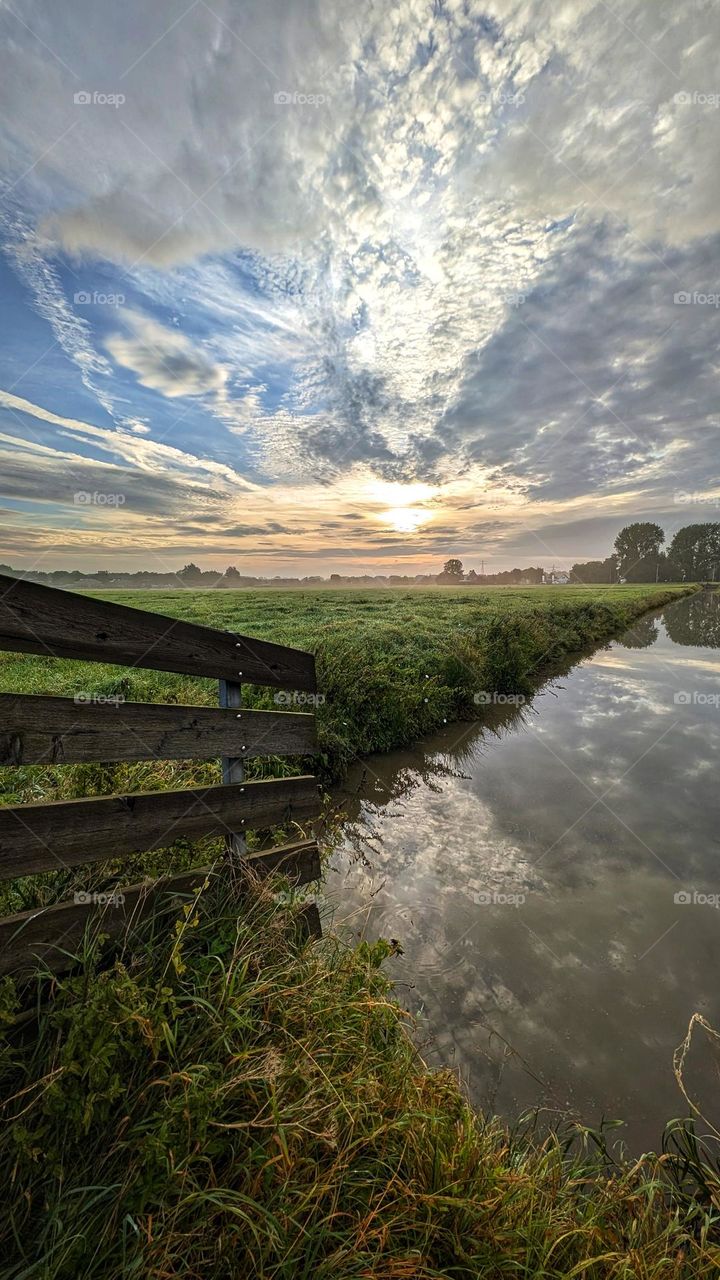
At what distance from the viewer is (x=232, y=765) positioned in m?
3.47

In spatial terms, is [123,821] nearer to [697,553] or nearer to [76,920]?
[76,920]

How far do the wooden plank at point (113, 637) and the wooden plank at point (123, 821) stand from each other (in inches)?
29.3

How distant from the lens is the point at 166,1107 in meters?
1.95

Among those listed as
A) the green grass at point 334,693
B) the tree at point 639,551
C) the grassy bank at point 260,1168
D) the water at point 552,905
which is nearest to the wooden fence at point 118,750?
the green grass at point 334,693

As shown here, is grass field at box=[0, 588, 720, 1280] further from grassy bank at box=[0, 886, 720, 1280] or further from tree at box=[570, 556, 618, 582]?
tree at box=[570, 556, 618, 582]

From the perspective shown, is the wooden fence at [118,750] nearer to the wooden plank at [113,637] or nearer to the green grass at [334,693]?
the wooden plank at [113,637]

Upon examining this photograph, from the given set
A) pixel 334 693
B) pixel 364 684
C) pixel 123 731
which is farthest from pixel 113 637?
pixel 364 684

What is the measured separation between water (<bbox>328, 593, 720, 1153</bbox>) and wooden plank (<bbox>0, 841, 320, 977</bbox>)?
164 cm

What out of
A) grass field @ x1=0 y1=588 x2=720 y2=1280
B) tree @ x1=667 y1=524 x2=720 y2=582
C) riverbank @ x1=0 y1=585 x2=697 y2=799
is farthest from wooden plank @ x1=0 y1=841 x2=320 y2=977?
tree @ x1=667 y1=524 x2=720 y2=582

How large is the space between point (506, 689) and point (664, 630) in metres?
19.3

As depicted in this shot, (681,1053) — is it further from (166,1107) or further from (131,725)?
(131,725)

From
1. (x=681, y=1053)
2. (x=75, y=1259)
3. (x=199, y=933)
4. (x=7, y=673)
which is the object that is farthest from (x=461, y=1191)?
(x=7, y=673)

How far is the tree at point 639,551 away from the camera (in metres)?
110

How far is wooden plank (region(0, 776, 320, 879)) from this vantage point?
2287mm
